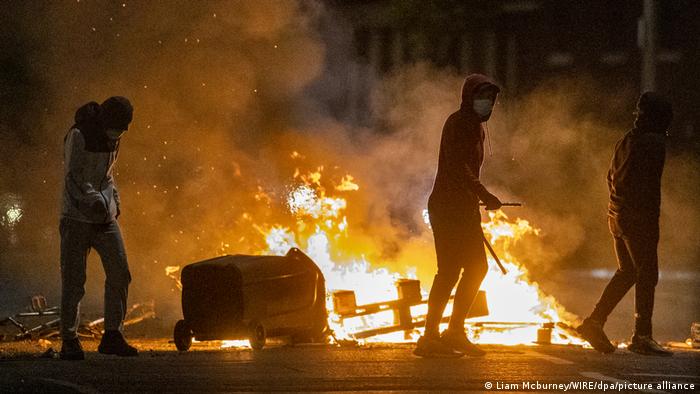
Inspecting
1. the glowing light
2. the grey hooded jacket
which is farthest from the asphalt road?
the glowing light

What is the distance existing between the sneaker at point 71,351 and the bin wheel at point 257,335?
1363 mm

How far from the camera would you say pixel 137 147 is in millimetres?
16359

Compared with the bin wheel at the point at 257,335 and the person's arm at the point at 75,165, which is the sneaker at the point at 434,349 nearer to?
the bin wheel at the point at 257,335

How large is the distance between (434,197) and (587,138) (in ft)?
46.2

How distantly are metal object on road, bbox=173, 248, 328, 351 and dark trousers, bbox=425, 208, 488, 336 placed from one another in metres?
1.30

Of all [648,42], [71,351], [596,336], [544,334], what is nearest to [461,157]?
[596,336]

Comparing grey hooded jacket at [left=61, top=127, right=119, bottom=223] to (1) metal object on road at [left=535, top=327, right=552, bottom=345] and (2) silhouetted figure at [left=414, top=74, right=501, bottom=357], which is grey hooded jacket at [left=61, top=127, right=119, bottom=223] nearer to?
(2) silhouetted figure at [left=414, top=74, right=501, bottom=357]

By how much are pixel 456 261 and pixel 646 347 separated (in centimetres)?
175

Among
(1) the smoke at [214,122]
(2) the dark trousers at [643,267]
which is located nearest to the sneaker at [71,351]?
(2) the dark trousers at [643,267]

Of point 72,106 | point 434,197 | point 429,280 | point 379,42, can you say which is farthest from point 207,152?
point 379,42

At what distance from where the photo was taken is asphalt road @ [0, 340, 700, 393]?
639 cm

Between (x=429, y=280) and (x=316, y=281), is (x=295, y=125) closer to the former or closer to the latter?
(x=429, y=280)

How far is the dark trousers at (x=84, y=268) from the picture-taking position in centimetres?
772

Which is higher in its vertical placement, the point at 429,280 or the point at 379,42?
the point at 379,42
